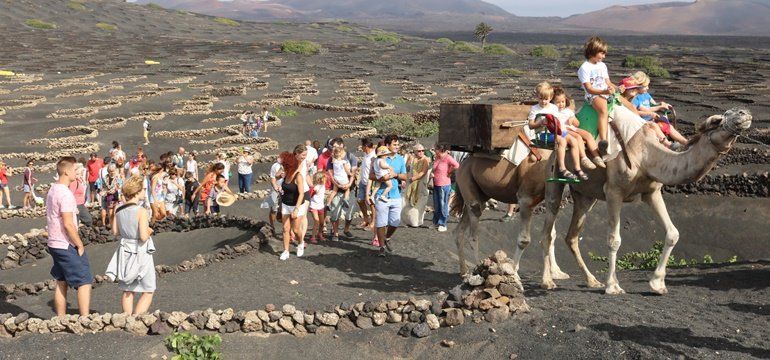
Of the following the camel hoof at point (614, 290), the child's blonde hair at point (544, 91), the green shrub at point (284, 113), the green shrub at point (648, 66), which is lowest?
the green shrub at point (284, 113)

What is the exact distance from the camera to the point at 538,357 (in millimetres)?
8703

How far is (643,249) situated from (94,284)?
42.1 feet

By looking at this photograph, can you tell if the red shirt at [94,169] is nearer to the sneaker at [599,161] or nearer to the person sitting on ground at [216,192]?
the person sitting on ground at [216,192]

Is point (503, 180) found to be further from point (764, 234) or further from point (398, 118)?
point (398, 118)

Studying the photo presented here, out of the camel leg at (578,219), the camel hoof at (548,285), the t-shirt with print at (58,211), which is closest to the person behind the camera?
the t-shirt with print at (58,211)

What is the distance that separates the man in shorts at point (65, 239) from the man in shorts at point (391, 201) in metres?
6.15

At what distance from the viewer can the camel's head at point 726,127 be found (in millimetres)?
9359

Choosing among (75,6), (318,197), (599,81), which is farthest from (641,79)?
(75,6)

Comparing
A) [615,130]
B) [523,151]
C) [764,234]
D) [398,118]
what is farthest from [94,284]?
[398,118]

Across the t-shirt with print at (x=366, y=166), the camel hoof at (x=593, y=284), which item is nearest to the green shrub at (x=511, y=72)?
the t-shirt with print at (x=366, y=166)

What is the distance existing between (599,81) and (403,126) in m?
31.1

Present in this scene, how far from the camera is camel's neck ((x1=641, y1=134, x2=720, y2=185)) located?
10062 millimetres

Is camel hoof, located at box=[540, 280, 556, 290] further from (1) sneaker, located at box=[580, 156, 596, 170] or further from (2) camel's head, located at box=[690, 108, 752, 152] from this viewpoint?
(2) camel's head, located at box=[690, 108, 752, 152]

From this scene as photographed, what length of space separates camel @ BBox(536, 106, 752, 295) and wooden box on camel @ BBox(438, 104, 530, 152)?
1197 mm
